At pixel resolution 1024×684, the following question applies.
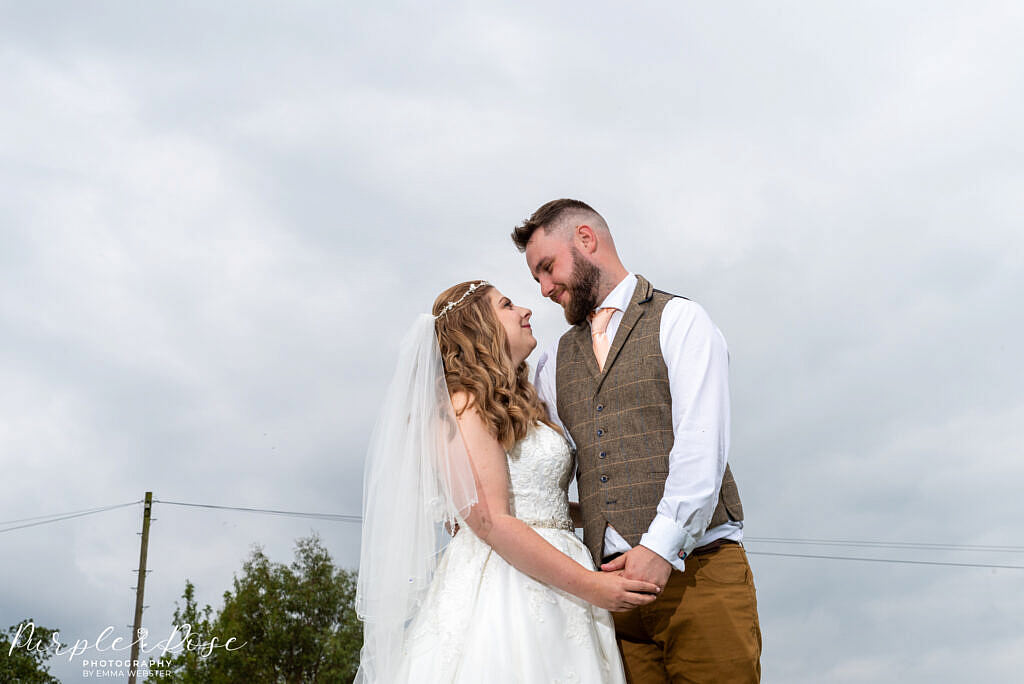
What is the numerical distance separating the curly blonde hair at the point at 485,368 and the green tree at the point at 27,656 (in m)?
25.6

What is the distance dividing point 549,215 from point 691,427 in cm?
144

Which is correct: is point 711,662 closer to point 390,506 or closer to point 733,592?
point 733,592

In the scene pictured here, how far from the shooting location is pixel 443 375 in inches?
163

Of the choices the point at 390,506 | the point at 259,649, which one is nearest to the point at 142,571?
the point at 259,649

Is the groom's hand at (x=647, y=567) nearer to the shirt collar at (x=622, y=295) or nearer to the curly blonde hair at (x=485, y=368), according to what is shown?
the curly blonde hair at (x=485, y=368)

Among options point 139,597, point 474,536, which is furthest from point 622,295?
point 139,597

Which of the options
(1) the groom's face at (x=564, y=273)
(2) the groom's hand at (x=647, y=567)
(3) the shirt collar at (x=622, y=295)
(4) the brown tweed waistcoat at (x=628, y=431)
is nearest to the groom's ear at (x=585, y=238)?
(1) the groom's face at (x=564, y=273)

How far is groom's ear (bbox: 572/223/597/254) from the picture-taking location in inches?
167

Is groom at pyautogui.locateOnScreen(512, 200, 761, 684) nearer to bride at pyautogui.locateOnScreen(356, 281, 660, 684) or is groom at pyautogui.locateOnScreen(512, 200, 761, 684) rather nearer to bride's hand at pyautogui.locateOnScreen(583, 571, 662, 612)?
bride's hand at pyautogui.locateOnScreen(583, 571, 662, 612)

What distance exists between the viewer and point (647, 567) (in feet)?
10.9

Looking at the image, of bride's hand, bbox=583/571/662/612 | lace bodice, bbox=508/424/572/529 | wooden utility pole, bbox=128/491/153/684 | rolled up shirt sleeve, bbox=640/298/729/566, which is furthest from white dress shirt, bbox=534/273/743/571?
wooden utility pole, bbox=128/491/153/684

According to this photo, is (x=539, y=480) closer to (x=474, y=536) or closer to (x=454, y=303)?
(x=474, y=536)

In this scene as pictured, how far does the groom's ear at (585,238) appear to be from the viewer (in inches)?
167

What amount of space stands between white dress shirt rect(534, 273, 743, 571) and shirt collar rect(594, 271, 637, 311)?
140 millimetres
